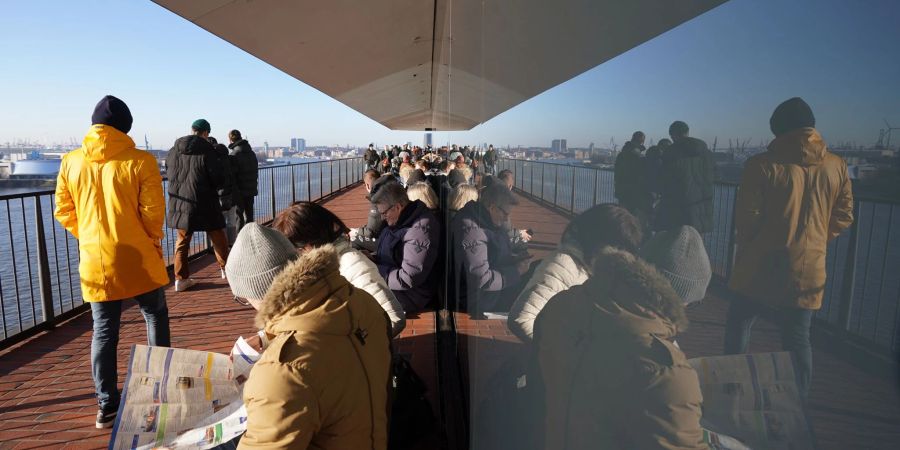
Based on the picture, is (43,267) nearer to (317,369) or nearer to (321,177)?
(317,369)

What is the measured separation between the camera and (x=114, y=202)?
296 cm

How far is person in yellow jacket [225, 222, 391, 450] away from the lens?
145 cm

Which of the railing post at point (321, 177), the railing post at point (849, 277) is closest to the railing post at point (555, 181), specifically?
the railing post at point (849, 277)

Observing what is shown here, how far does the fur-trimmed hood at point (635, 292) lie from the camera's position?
1.53 ft

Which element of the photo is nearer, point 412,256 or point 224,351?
point 412,256

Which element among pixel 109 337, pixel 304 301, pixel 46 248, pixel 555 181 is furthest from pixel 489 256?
pixel 46 248

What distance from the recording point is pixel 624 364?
566 millimetres

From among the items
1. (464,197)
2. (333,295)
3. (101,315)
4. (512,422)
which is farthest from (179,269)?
(512,422)

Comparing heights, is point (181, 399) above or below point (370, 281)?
below

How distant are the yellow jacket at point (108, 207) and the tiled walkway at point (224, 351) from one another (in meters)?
0.95

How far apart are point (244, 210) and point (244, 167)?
637 millimetres

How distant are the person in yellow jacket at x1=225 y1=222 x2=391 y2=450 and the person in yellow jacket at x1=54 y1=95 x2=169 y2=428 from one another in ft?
6.13

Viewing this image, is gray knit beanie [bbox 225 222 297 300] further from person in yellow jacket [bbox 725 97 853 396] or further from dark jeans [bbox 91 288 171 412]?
person in yellow jacket [bbox 725 97 853 396]

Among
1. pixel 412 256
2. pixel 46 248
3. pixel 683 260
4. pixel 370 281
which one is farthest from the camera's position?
pixel 46 248
